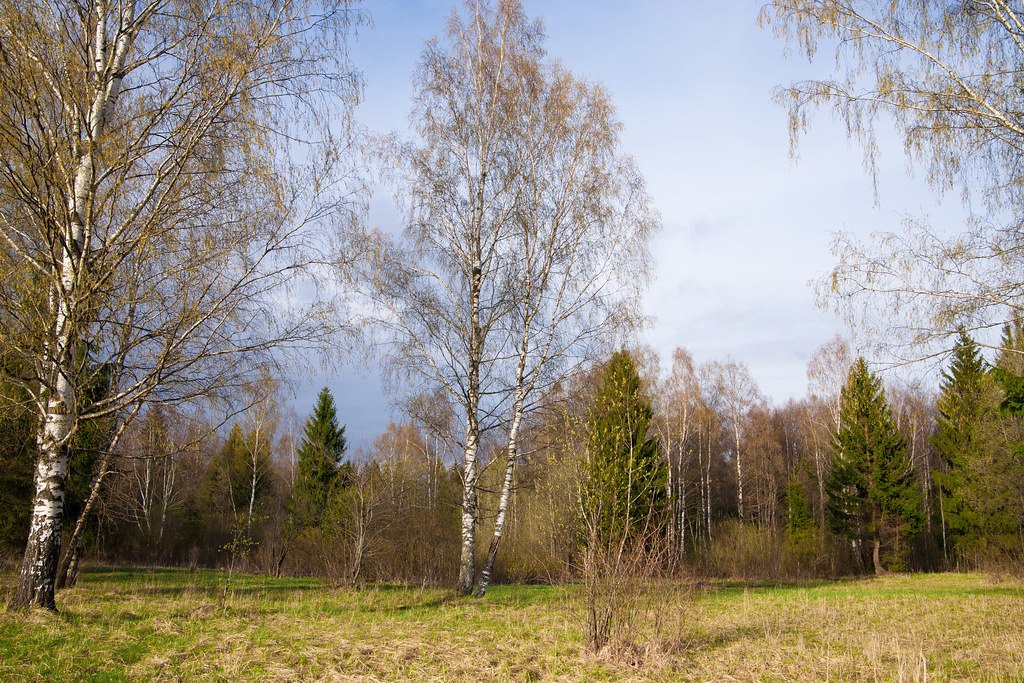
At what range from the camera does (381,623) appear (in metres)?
7.45

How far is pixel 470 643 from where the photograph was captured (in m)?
6.18

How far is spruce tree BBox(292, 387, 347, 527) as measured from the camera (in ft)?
71.2

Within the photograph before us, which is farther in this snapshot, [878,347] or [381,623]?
[381,623]

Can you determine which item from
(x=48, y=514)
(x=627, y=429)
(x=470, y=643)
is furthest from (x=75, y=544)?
(x=627, y=429)

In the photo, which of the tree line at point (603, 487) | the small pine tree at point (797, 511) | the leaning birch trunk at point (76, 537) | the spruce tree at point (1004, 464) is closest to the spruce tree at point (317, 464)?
the tree line at point (603, 487)

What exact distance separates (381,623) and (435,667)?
2.57 meters

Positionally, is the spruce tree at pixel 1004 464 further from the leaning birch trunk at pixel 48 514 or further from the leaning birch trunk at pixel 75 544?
the leaning birch trunk at pixel 75 544

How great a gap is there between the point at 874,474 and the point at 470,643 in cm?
2455

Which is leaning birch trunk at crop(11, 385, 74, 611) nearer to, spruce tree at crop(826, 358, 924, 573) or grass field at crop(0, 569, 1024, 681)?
A: grass field at crop(0, 569, 1024, 681)

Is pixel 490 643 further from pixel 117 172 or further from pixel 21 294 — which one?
pixel 117 172

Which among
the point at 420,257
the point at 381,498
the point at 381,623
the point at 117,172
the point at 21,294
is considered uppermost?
the point at 420,257

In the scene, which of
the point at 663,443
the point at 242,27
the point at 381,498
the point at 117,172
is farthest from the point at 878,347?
the point at 663,443

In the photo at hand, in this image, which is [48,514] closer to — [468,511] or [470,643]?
[470,643]

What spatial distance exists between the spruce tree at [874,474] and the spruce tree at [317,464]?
20.6 m
